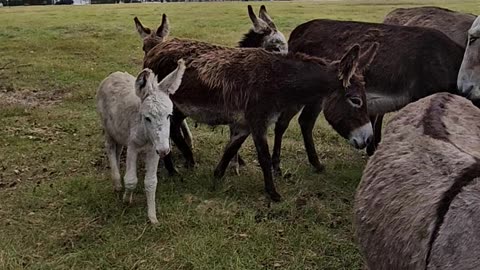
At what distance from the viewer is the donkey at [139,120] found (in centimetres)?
456

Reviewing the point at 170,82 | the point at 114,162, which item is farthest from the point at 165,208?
the point at 170,82

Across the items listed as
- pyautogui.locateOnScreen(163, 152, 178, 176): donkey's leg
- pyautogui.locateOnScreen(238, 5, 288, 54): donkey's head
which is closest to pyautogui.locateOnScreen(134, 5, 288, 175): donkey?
pyautogui.locateOnScreen(238, 5, 288, 54): donkey's head

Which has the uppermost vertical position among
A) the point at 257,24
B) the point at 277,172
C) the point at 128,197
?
the point at 257,24

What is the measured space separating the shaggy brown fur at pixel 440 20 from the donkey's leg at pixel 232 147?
9.60 feet

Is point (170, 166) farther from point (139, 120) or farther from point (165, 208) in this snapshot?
point (139, 120)

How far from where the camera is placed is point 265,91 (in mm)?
5301

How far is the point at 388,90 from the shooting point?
600 cm

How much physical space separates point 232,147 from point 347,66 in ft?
4.41

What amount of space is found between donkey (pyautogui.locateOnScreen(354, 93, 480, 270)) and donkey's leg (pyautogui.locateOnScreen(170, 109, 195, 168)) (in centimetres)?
285

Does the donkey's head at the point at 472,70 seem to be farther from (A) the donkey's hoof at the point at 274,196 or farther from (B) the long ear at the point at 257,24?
(B) the long ear at the point at 257,24

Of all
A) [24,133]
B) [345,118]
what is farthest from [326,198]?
[24,133]

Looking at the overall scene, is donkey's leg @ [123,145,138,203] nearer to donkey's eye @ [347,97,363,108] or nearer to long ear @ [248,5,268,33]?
donkey's eye @ [347,97,363,108]

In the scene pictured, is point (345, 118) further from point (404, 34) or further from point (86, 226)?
point (86, 226)

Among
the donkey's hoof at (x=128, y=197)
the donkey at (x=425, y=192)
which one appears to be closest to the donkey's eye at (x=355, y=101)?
the donkey at (x=425, y=192)
